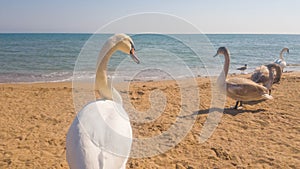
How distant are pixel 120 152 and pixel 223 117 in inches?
167

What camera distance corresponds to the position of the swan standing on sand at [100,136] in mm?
2217

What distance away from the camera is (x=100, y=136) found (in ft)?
7.80

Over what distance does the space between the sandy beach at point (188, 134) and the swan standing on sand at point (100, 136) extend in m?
1.46

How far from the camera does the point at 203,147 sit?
4598 mm

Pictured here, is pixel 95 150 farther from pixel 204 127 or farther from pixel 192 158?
pixel 204 127

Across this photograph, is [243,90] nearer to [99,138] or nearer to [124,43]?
[124,43]

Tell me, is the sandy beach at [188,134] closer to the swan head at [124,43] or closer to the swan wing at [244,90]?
the swan wing at [244,90]

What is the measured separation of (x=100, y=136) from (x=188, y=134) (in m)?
3.11

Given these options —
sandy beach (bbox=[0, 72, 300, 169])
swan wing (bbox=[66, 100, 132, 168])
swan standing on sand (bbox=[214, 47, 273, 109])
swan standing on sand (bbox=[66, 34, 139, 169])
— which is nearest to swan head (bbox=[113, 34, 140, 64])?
swan standing on sand (bbox=[66, 34, 139, 169])

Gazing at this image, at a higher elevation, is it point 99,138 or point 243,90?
point 99,138

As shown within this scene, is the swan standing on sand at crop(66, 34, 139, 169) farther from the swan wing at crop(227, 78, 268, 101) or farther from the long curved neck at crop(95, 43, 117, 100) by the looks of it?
the swan wing at crop(227, 78, 268, 101)

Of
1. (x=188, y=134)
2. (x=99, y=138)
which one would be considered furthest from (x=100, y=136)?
(x=188, y=134)

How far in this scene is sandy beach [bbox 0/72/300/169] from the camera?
4.05m

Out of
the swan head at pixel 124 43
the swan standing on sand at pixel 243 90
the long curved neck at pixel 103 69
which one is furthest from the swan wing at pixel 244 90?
the long curved neck at pixel 103 69
